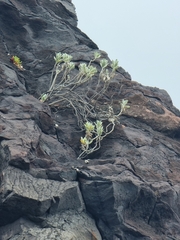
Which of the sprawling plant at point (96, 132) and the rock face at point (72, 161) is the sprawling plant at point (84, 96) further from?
the rock face at point (72, 161)

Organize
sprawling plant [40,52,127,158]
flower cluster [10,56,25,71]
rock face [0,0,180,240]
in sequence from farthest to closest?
1. flower cluster [10,56,25,71]
2. sprawling plant [40,52,127,158]
3. rock face [0,0,180,240]

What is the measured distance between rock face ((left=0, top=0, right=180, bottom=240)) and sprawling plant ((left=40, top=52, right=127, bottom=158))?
25 cm

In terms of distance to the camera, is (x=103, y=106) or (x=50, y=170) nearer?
(x=50, y=170)

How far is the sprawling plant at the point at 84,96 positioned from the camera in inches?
479

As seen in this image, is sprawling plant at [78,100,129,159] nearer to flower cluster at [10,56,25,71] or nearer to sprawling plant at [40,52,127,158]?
sprawling plant at [40,52,127,158]

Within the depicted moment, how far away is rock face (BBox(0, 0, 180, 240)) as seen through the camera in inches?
370

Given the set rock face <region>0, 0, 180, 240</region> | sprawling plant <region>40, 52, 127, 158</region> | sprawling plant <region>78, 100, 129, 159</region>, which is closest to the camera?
rock face <region>0, 0, 180, 240</region>

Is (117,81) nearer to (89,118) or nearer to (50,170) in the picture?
(89,118)

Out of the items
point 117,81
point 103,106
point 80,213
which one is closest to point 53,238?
point 80,213

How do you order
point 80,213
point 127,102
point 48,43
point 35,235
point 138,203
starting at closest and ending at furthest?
point 35,235
point 80,213
point 138,203
point 127,102
point 48,43

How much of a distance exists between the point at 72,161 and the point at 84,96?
2.77 meters

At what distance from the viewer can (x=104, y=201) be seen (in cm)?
1027

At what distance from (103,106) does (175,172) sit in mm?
2680

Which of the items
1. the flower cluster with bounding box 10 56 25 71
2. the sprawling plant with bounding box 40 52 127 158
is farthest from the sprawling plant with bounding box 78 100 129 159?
the flower cluster with bounding box 10 56 25 71
